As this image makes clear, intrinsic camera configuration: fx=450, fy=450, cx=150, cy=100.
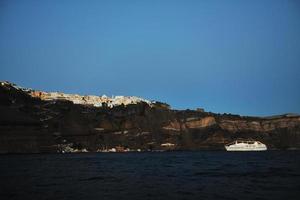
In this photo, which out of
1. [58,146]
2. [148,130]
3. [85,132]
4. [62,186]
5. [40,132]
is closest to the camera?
[62,186]

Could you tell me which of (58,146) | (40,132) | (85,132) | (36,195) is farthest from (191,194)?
(85,132)

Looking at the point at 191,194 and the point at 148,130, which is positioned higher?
the point at 148,130

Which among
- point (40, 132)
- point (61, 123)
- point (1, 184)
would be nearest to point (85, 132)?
point (61, 123)

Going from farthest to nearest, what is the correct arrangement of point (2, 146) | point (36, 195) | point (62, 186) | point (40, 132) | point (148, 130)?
point (148, 130) → point (40, 132) → point (2, 146) → point (62, 186) → point (36, 195)

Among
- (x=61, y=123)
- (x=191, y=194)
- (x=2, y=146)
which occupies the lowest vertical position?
(x=191, y=194)

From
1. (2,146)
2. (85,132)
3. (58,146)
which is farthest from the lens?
(85,132)

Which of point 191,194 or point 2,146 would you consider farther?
point 2,146

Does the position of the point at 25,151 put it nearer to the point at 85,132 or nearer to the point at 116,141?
the point at 85,132

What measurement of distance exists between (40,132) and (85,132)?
1631 inches

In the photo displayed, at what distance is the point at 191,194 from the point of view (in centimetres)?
2898

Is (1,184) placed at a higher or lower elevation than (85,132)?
lower

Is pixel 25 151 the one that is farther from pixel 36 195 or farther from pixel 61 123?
pixel 36 195

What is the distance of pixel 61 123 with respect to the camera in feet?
582

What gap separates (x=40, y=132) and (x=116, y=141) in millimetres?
53254
